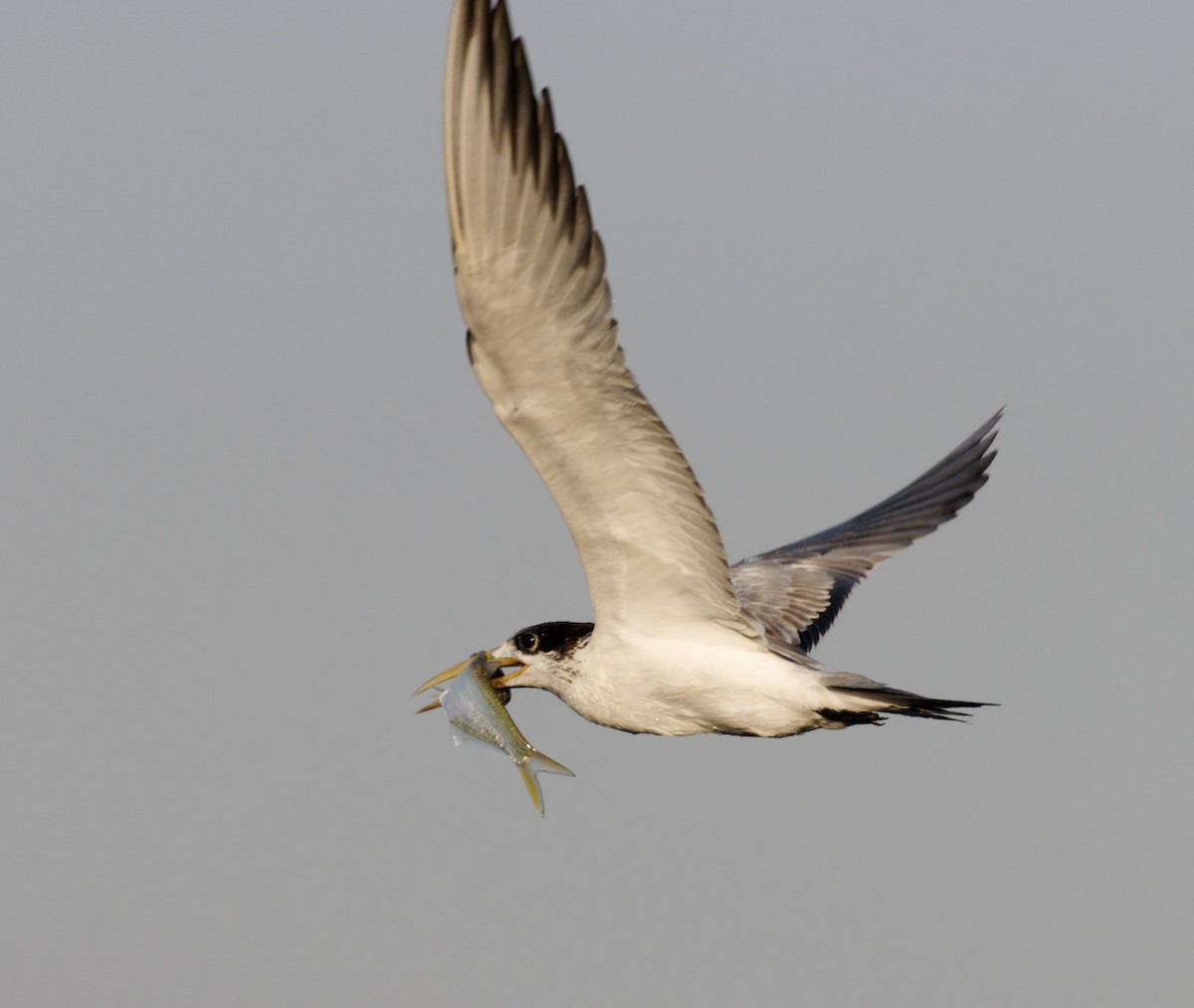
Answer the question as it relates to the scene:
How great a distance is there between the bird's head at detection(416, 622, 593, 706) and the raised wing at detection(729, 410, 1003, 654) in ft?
9.07

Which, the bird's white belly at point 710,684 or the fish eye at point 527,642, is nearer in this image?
the bird's white belly at point 710,684

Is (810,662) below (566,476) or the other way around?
below

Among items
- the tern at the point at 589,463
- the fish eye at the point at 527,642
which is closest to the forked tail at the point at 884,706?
the tern at the point at 589,463

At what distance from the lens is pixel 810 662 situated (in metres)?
11.2

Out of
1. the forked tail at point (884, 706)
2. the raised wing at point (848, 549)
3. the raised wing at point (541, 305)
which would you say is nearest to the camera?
the raised wing at point (541, 305)

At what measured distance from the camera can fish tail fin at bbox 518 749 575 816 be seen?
10.9 metres

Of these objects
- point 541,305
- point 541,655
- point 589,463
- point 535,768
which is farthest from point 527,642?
point 541,305

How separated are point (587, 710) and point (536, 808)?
1016mm

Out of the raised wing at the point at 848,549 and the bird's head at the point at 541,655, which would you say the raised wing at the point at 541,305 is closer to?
the bird's head at the point at 541,655

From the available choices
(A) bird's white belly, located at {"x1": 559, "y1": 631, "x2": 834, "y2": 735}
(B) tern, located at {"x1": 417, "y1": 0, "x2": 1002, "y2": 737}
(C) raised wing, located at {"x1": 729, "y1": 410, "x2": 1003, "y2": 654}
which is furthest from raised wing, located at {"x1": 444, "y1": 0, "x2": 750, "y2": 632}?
(C) raised wing, located at {"x1": 729, "y1": 410, "x2": 1003, "y2": 654}

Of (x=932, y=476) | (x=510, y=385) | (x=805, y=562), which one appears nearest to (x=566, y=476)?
(x=510, y=385)

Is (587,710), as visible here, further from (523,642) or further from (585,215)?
(585,215)

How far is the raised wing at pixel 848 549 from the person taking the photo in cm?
1438

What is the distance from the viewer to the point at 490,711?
11.3 metres
